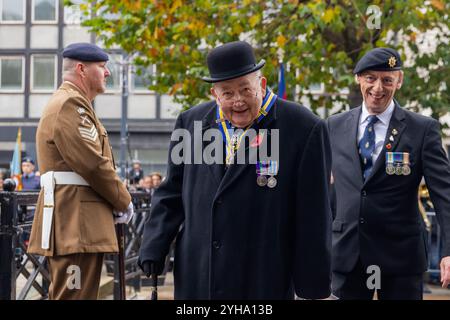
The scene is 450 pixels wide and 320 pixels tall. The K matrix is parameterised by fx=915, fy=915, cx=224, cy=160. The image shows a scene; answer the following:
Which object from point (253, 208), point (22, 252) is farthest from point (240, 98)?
point (22, 252)

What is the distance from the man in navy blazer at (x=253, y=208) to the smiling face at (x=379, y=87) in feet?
4.29

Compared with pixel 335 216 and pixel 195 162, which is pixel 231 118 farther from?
pixel 335 216

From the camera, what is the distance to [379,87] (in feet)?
18.1

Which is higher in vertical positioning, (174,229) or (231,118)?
(231,118)

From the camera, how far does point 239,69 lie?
4.15m

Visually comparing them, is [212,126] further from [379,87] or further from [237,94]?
[379,87]

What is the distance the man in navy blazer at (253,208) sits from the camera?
13.7ft

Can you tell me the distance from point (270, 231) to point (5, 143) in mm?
33554

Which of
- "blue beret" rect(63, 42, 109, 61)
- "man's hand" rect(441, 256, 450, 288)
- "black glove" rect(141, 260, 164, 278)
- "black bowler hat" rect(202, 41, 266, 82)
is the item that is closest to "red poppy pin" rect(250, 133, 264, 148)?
"black bowler hat" rect(202, 41, 266, 82)

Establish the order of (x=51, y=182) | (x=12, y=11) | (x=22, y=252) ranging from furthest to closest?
(x=12, y=11)
(x=22, y=252)
(x=51, y=182)

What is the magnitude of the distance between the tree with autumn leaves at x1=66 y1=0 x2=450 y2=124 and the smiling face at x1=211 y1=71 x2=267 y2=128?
8131 millimetres

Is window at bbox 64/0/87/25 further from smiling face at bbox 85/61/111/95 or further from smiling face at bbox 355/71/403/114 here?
smiling face at bbox 355/71/403/114

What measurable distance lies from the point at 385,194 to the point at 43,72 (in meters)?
34.0
